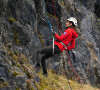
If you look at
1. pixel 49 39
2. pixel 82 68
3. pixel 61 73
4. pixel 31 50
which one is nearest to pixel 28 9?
pixel 31 50

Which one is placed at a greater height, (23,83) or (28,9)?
(28,9)

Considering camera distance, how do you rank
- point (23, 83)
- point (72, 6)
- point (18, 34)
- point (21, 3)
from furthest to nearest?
point (72, 6) < point (21, 3) < point (18, 34) < point (23, 83)

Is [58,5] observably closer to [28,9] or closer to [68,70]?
[28,9]

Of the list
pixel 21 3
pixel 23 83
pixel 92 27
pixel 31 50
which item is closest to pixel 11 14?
pixel 21 3

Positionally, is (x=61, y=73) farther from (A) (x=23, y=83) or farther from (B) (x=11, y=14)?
(A) (x=23, y=83)

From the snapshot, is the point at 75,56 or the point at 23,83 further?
the point at 75,56

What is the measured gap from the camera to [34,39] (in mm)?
9984

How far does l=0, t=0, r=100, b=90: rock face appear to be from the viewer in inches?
216

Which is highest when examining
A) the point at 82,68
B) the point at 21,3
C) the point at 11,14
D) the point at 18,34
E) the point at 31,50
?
the point at 21,3

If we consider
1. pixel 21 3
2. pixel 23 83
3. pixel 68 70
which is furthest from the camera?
pixel 68 70

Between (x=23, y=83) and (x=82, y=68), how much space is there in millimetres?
10247

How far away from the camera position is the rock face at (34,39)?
5.49 meters

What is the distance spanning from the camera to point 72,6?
54.4 feet

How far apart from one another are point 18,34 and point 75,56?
24.0 feet
